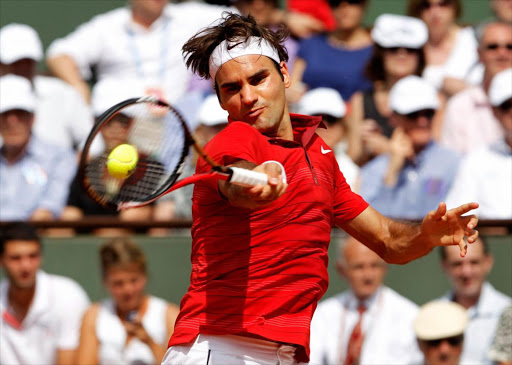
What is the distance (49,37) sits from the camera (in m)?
7.46

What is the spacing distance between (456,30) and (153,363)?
3.31 meters

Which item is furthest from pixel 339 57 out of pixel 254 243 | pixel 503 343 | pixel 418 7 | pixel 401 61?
pixel 254 243

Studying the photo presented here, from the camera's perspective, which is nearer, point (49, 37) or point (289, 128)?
point (289, 128)

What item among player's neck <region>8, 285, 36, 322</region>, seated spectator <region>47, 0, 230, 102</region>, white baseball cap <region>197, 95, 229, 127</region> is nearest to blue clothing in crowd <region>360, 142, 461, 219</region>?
white baseball cap <region>197, 95, 229, 127</region>

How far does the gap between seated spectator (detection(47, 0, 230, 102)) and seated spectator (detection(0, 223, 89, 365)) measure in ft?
5.18

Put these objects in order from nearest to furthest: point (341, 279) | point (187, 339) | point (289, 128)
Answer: point (187, 339)
point (289, 128)
point (341, 279)

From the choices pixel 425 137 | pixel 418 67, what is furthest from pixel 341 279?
pixel 418 67

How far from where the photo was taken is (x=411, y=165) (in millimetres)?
5871

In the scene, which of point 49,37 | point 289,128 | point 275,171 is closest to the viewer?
point 275,171

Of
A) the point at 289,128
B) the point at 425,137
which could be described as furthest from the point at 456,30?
the point at 289,128

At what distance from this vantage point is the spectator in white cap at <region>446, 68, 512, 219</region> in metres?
5.71

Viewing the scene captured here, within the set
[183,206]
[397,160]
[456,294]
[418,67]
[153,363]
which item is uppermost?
[418,67]

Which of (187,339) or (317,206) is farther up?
(317,206)

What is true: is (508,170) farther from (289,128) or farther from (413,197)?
(289,128)
